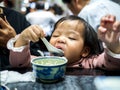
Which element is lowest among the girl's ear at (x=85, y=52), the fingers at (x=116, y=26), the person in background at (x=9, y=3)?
the person in background at (x=9, y=3)

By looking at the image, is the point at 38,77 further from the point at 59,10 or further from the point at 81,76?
the point at 59,10

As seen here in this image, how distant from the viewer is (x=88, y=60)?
110 centimetres

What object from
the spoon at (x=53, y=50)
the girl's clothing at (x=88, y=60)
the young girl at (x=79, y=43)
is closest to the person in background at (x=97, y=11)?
the young girl at (x=79, y=43)

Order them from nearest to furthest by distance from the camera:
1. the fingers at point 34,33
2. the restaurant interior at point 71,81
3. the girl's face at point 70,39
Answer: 1. the restaurant interior at point 71,81
2. the fingers at point 34,33
3. the girl's face at point 70,39

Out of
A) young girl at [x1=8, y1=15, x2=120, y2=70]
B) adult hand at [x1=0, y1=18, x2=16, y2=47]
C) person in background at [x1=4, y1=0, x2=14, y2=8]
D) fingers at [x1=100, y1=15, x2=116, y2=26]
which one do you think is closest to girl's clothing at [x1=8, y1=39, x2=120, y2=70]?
young girl at [x1=8, y1=15, x2=120, y2=70]

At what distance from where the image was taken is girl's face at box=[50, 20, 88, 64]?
1027 mm

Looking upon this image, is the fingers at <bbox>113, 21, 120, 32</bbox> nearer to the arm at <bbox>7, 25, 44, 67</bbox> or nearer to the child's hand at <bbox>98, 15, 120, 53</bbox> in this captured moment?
the child's hand at <bbox>98, 15, 120, 53</bbox>

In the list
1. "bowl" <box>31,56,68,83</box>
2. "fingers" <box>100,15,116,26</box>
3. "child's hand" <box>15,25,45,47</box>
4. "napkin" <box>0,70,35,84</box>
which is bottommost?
"napkin" <box>0,70,35,84</box>

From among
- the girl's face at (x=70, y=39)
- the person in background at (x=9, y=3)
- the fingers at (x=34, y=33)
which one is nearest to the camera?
the fingers at (x=34, y=33)

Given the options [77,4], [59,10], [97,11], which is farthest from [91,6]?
[59,10]

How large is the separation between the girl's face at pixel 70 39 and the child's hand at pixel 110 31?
0.23 m

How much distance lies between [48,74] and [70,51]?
29 centimetres

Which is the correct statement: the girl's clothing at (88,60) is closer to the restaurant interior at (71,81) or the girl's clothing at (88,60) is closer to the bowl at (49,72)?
the restaurant interior at (71,81)

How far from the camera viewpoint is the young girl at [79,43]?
0.82 m
